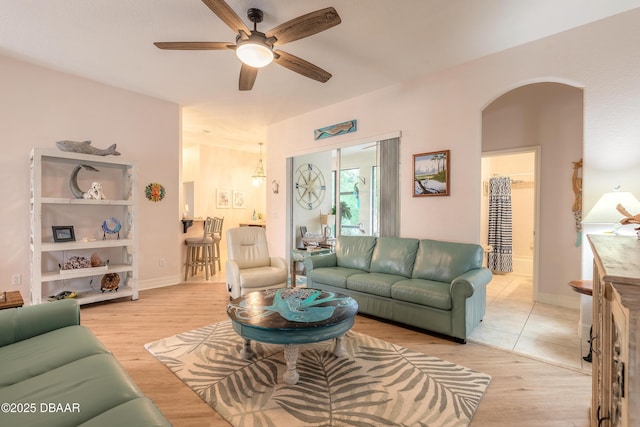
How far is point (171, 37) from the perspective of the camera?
2980mm

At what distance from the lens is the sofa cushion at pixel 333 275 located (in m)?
3.61

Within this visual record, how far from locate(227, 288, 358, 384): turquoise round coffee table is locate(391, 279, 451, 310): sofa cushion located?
0.80 m

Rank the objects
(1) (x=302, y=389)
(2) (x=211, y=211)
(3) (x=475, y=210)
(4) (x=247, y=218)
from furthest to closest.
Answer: (4) (x=247, y=218)
(2) (x=211, y=211)
(3) (x=475, y=210)
(1) (x=302, y=389)

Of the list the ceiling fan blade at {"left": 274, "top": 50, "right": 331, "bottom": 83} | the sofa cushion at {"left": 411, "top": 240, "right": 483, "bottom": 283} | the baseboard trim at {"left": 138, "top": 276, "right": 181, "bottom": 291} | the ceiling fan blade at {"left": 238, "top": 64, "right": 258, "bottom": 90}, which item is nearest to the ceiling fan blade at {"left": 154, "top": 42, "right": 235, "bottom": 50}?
the ceiling fan blade at {"left": 238, "top": 64, "right": 258, "bottom": 90}

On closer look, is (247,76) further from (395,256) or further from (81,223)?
(81,223)

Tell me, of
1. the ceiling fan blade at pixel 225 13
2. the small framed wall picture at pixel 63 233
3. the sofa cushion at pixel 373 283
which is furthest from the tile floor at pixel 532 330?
the small framed wall picture at pixel 63 233

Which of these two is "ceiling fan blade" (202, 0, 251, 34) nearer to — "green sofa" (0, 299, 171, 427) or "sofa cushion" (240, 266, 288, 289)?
"green sofa" (0, 299, 171, 427)

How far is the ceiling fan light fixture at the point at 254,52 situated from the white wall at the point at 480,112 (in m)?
1.96

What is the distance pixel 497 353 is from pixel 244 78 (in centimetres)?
343

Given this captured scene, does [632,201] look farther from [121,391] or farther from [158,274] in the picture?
[158,274]

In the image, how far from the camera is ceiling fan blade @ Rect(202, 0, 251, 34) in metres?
1.92

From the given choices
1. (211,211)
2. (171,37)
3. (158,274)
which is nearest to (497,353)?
(171,37)

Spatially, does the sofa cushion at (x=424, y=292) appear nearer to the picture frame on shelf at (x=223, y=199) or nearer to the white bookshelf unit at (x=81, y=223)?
the white bookshelf unit at (x=81, y=223)

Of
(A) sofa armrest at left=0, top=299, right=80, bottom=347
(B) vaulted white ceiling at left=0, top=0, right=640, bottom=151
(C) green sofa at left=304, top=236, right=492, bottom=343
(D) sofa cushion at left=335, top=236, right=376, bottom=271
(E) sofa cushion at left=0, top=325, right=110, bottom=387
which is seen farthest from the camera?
(D) sofa cushion at left=335, top=236, right=376, bottom=271
